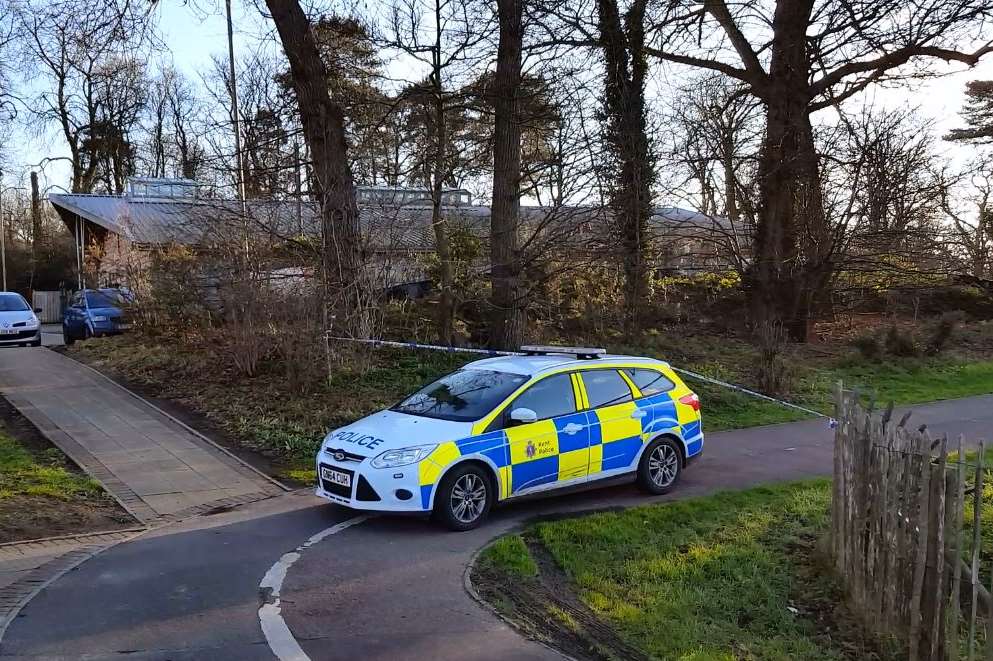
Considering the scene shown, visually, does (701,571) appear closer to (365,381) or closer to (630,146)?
(365,381)

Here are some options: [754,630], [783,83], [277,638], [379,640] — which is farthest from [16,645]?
[783,83]

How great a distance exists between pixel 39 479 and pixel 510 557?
5.35 meters

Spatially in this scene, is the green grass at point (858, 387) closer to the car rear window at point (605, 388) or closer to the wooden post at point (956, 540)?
the car rear window at point (605, 388)

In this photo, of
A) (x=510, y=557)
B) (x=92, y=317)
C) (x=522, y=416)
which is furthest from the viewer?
(x=92, y=317)

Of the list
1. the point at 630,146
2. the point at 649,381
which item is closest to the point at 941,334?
the point at 630,146

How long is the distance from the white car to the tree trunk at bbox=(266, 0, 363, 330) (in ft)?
37.7

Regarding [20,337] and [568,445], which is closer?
[568,445]

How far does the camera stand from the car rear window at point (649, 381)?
31.1ft

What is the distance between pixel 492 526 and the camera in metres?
8.02

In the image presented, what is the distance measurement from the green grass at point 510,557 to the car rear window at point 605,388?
6.83 ft

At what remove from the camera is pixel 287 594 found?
6.11 m

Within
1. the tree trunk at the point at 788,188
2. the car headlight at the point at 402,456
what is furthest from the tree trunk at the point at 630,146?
the car headlight at the point at 402,456

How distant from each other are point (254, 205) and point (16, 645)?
38.9 feet

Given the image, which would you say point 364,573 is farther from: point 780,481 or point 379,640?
point 780,481
